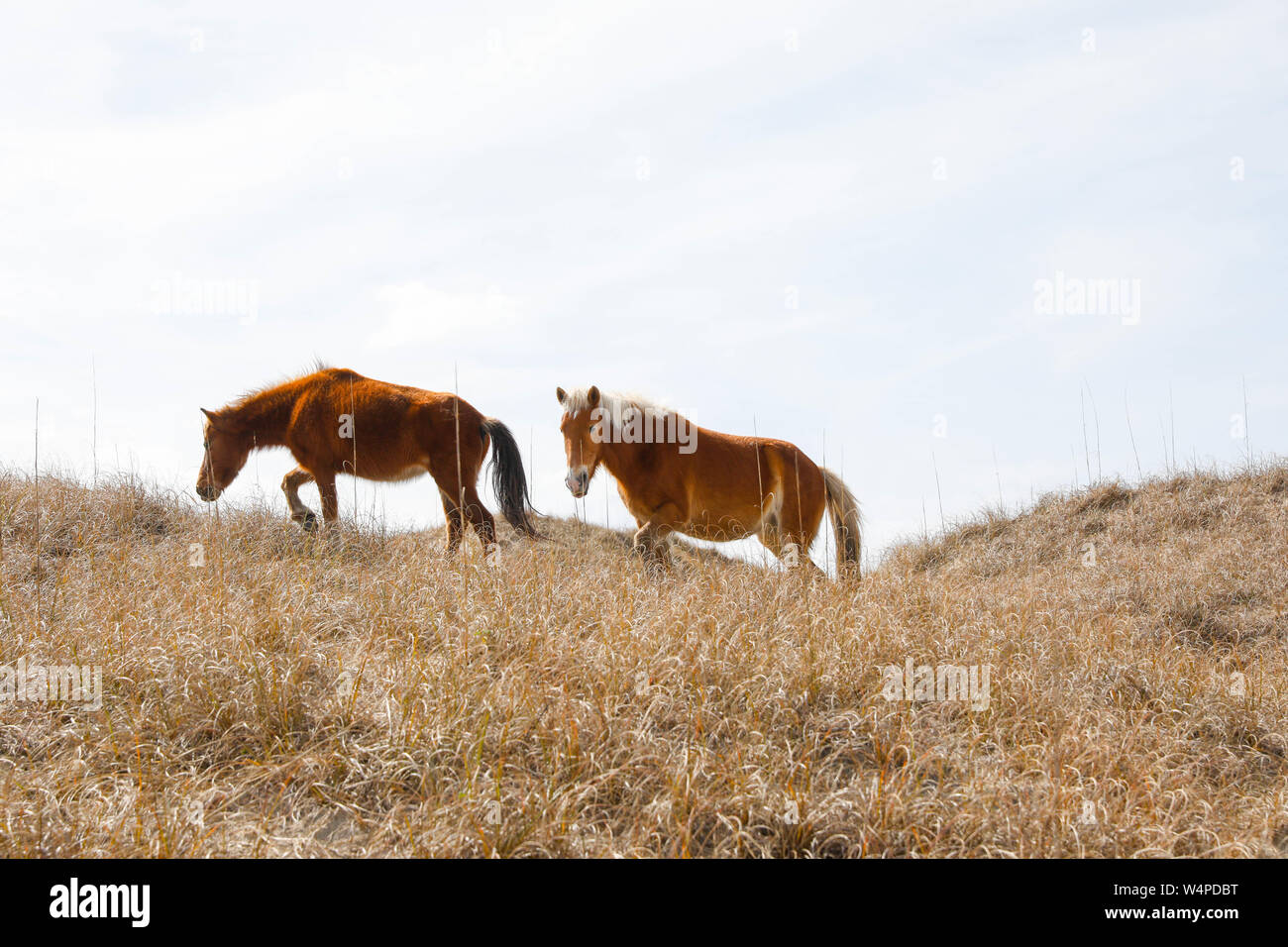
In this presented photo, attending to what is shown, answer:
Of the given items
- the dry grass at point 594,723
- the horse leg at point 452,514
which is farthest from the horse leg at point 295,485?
the dry grass at point 594,723

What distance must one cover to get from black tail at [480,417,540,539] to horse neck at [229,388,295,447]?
89.6 inches

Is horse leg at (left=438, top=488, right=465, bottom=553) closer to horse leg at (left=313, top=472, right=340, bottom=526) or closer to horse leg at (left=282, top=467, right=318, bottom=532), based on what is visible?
horse leg at (left=313, top=472, right=340, bottom=526)

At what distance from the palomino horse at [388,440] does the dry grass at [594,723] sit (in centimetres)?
259

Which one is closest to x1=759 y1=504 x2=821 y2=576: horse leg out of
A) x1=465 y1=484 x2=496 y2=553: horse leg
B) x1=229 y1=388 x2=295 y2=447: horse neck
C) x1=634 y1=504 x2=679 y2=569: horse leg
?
x1=634 y1=504 x2=679 y2=569: horse leg

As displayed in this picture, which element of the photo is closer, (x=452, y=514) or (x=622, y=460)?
(x=622, y=460)

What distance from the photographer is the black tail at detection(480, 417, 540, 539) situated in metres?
9.49

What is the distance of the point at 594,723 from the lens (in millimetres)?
3865

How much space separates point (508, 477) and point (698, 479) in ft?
7.08

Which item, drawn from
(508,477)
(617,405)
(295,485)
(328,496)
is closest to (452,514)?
(508,477)

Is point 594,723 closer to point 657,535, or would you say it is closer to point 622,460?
point 657,535

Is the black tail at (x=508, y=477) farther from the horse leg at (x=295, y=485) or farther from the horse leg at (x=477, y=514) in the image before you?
the horse leg at (x=295, y=485)

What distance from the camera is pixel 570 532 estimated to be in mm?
Result: 14039

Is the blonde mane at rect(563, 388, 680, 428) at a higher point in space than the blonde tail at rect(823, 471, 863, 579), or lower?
higher

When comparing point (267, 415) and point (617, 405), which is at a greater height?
point (267, 415)
